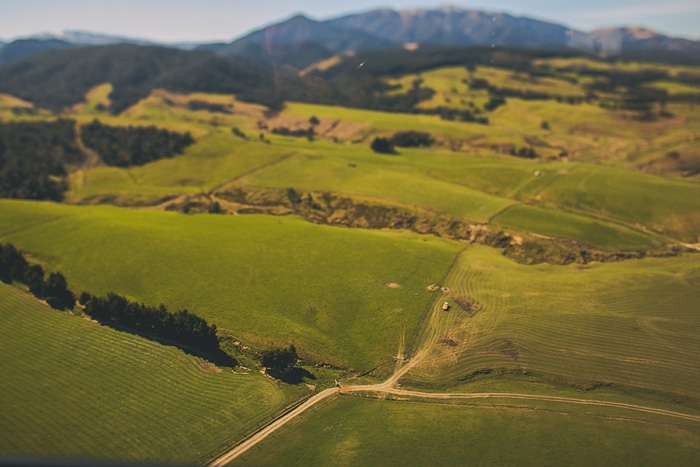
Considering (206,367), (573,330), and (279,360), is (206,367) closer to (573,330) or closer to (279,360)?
(279,360)

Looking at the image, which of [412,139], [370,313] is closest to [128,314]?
[370,313]

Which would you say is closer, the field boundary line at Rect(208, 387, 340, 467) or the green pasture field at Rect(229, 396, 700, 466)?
the green pasture field at Rect(229, 396, 700, 466)

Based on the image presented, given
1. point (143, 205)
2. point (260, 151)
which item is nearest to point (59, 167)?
point (143, 205)

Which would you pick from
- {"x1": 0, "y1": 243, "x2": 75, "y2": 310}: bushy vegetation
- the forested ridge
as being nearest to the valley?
the forested ridge

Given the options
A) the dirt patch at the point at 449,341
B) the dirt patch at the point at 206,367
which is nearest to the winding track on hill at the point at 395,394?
the dirt patch at the point at 449,341

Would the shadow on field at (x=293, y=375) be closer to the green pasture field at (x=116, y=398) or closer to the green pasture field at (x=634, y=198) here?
the green pasture field at (x=116, y=398)

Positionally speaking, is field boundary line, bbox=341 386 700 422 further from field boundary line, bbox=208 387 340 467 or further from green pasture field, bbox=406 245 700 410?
field boundary line, bbox=208 387 340 467
